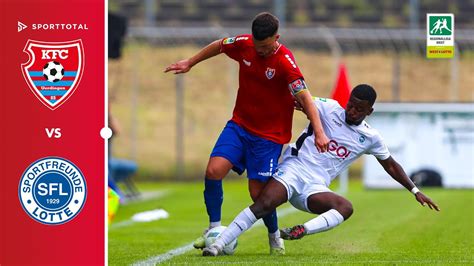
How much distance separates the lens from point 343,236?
13141 mm

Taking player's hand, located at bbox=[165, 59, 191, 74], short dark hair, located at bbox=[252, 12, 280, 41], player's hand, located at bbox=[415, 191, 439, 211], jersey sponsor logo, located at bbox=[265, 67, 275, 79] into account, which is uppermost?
short dark hair, located at bbox=[252, 12, 280, 41]

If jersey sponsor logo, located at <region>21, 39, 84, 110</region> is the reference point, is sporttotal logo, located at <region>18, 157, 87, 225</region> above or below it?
below

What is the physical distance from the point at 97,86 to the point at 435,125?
23.4m

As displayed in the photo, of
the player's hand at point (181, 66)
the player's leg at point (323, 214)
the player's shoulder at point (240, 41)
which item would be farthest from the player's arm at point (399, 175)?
the player's hand at point (181, 66)

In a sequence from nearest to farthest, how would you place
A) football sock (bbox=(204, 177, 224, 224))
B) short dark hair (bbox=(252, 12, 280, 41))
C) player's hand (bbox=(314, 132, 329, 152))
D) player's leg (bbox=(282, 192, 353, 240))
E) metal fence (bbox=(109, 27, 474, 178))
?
player's hand (bbox=(314, 132, 329, 152)), short dark hair (bbox=(252, 12, 280, 41)), player's leg (bbox=(282, 192, 353, 240)), football sock (bbox=(204, 177, 224, 224)), metal fence (bbox=(109, 27, 474, 178))

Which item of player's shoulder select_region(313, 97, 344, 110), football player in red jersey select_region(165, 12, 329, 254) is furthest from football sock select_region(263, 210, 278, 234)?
player's shoulder select_region(313, 97, 344, 110)

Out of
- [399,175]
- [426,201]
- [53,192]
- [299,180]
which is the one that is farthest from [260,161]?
[53,192]

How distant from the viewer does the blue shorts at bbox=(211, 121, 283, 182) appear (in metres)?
10.2

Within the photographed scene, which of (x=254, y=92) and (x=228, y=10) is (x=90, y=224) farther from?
(x=228, y=10)

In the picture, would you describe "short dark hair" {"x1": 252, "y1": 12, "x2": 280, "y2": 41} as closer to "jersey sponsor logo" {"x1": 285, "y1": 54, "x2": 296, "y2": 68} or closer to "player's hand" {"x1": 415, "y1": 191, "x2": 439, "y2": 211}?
"jersey sponsor logo" {"x1": 285, "y1": 54, "x2": 296, "y2": 68}

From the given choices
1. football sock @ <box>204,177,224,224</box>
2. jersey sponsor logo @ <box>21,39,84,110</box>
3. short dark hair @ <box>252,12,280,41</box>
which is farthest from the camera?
football sock @ <box>204,177,224,224</box>

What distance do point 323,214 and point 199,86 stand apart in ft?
83.1

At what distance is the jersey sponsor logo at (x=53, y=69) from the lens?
7.83 meters

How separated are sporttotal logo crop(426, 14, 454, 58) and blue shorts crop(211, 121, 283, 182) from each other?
154 cm
